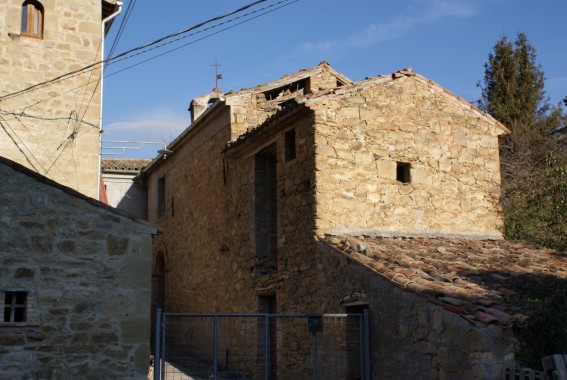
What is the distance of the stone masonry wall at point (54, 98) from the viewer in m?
13.1

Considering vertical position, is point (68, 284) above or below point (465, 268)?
below

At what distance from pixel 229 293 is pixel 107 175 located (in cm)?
898

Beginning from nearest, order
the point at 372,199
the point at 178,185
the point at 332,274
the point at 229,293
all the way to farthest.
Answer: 1. the point at 332,274
2. the point at 372,199
3. the point at 229,293
4. the point at 178,185

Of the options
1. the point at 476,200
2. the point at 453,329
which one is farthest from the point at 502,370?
the point at 476,200

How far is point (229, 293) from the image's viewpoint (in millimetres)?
15484

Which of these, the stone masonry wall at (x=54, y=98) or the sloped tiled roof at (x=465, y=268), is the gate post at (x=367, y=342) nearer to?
the sloped tiled roof at (x=465, y=268)

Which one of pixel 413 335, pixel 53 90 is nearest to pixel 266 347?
pixel 413 335

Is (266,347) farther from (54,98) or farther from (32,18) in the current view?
(32,18)

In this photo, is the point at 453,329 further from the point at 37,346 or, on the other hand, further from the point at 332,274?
the point at 37,346

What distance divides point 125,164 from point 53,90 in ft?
33.2

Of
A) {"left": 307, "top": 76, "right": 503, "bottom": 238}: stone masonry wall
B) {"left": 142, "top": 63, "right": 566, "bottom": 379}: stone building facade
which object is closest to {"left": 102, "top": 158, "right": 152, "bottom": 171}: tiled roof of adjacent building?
{"left": 142, "top": 63, "right": 566, "bottom": 379}: stone building facade

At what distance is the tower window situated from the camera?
13.5m

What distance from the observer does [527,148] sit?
65.8ft

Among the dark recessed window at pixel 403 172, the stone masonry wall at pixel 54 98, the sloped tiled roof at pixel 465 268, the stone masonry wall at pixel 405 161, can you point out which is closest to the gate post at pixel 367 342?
the sloped tiled roof at pixel 465 268
